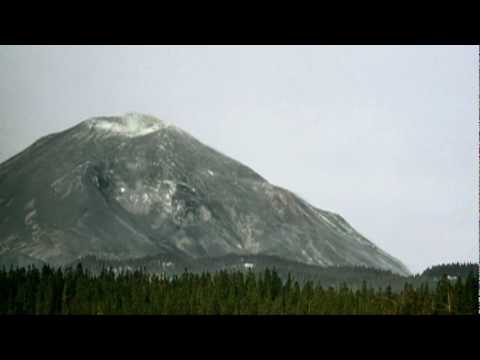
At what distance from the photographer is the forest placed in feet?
220

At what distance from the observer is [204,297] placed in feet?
238

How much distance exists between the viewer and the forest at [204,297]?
220 ft

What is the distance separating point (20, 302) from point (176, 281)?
53.3ft

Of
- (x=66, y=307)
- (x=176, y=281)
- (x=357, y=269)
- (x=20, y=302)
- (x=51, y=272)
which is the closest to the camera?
(x=66, y=307)

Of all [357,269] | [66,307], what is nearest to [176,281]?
[66,307]
